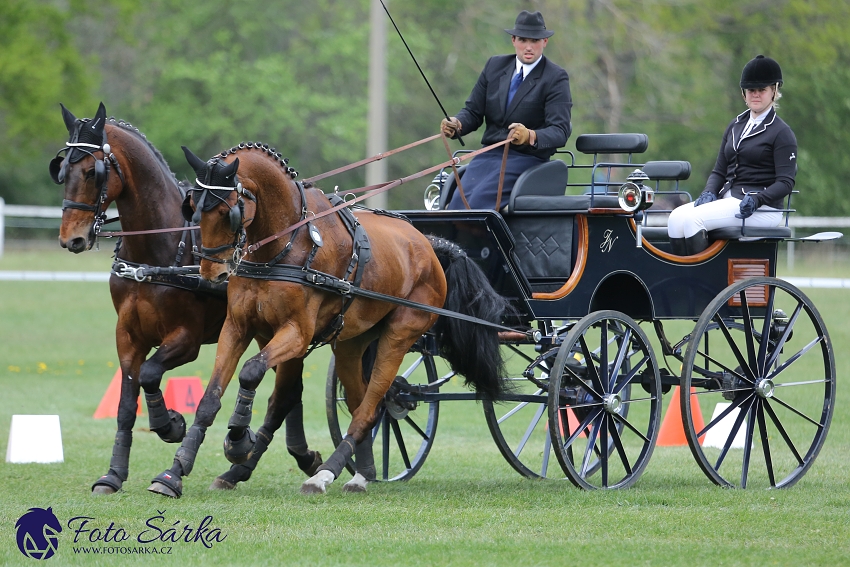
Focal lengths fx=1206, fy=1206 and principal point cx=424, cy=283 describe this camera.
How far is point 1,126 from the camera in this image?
29000mm

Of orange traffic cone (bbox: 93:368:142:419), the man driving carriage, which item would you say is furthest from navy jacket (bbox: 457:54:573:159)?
orange traffic cone (bbox: 93:368:142:419)

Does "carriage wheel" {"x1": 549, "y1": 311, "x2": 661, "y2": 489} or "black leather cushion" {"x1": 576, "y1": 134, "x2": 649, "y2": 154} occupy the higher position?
"black leather cushion" {"x1": 576, "y1": 134, "x2": 649, "y2": 154}

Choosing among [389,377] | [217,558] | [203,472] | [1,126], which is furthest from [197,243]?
[1,126]

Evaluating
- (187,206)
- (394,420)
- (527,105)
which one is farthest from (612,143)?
(187,206)

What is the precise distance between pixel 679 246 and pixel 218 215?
9.96 feet

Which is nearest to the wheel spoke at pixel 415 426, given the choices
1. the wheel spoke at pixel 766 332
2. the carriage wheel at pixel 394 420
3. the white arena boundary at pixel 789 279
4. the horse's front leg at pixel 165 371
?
the carriage wheel at pixel 394 420

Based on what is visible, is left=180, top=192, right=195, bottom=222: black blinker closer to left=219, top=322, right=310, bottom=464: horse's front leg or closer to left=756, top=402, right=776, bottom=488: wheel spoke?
left=219, top=322, right=310, bottom=464: horse's front leg

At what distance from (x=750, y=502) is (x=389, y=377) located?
2011mm

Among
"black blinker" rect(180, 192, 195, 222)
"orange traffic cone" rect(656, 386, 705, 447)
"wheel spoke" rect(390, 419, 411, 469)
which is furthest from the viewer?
"orange traffic cone" rect(656, 386, 705, 447)

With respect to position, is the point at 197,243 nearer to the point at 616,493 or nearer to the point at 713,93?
the point at 616,493

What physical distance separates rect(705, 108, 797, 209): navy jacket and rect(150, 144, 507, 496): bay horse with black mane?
1718 mm

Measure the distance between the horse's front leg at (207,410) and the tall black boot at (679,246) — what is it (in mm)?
2825

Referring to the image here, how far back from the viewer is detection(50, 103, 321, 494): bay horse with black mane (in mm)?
6387

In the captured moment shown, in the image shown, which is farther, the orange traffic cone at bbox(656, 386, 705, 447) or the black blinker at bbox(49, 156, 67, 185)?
the orange traffic cone at bbox(656, 386, 705, 447)
